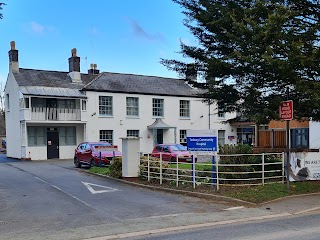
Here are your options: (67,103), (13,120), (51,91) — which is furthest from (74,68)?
(13,120)

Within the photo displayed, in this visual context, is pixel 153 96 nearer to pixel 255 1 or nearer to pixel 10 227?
pixel 255 1

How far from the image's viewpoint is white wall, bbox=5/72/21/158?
33156 mm

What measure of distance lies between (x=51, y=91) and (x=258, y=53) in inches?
948

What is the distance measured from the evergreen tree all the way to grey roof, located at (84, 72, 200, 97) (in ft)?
64.6

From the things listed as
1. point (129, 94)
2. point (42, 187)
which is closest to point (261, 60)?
point (42, 187)

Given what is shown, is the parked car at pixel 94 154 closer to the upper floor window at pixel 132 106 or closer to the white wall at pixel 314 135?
the upper floor window at pixel 132 106

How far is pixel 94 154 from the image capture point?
74.1 feet

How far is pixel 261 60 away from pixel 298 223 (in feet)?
16.9

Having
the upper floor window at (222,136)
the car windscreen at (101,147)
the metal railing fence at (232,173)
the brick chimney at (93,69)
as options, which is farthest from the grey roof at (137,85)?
the metal railing fence at (232,173)

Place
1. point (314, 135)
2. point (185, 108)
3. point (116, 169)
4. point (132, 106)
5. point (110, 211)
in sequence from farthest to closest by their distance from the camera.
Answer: point (185, 108) → point (132, 106) → point (314, 135) → point (116, 169) → point (110, 211)

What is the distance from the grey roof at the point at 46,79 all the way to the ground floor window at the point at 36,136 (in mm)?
3858

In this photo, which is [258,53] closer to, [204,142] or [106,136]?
[204,142]

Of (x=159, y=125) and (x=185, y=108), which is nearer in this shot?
(x=159, y=125)

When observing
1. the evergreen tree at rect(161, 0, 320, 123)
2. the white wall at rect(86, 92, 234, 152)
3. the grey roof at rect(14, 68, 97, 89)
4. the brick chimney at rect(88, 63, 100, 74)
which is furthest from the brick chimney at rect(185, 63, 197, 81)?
the brick chimney at rect(88, 63, 100, 74)
